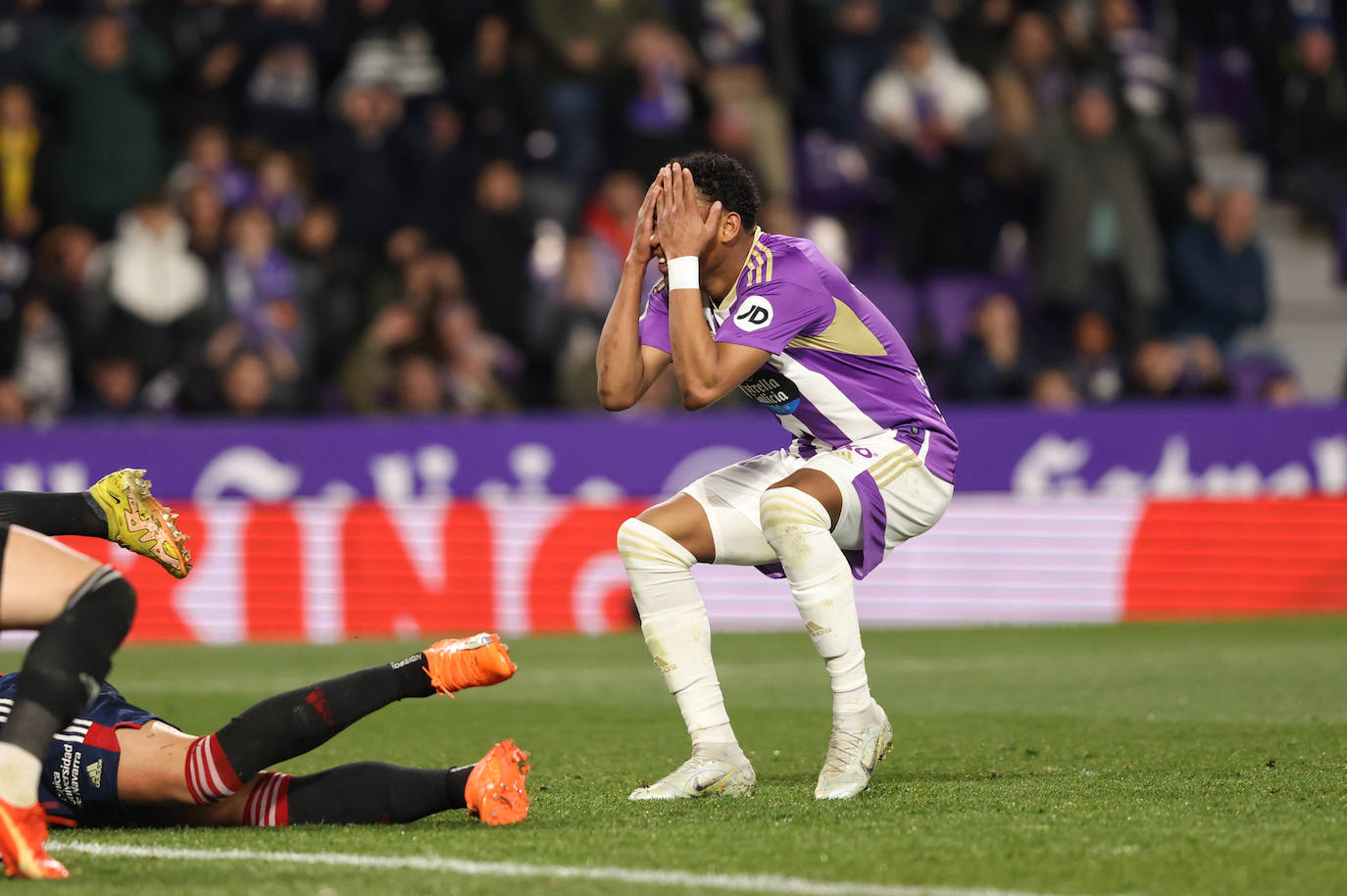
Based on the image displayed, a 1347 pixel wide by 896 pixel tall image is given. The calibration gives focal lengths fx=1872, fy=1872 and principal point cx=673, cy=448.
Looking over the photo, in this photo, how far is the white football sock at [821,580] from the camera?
5.88 meters

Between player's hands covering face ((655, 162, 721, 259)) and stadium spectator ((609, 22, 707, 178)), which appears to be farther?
stadium spectator ((609, 22, 707, 178))

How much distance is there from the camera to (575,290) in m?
14.2

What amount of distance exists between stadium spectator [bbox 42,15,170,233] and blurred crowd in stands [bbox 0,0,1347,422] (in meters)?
0.02

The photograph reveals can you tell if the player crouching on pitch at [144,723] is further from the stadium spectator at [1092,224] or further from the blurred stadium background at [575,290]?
the stadium spectator at [1092,224]

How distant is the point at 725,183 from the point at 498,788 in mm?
2154

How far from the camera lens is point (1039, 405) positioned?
13883mm

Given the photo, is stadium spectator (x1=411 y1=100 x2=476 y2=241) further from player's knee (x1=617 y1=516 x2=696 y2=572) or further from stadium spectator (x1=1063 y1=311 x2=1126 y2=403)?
player's knee (x1=617 y1=516 x2=696 y2=572)

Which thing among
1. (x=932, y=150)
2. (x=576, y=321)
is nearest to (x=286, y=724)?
(x=576, y=321)

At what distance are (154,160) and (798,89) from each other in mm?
5761

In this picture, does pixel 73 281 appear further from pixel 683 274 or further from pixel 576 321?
pixel 683 274

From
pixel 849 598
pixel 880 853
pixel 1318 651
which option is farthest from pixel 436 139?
pixel 880 853

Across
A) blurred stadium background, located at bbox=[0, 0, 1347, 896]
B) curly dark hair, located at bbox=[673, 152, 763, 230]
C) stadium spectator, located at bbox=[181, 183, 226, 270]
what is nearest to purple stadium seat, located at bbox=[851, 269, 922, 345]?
blurred stadium background, located at bbox=[0, 0, 1347, 896]

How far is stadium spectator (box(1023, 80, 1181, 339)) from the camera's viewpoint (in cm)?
1573

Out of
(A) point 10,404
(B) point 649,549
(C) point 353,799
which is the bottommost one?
(C) point 353,799
